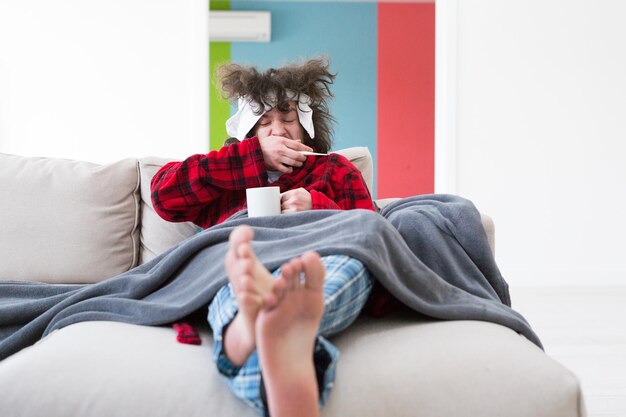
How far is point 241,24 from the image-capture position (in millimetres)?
6023

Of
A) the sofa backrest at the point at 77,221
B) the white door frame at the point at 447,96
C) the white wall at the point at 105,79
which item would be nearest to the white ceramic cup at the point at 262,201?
the sofa backrest at the point at 77,221

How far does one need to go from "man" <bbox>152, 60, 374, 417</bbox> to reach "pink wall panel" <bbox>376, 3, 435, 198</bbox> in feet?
13.6

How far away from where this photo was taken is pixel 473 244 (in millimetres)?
1444

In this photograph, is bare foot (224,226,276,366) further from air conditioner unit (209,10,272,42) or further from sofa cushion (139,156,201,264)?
air conditioner unit (209,10,272,42)

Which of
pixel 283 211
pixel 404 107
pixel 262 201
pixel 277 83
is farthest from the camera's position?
pixel 404 107

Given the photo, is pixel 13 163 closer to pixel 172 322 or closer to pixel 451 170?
pixel 172 322

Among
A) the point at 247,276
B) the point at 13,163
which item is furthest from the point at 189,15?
the point at 247,276

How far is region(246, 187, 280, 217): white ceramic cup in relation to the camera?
1.43 metres

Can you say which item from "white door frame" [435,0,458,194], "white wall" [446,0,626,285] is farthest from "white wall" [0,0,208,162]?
"white wall" [446,0,626,285]

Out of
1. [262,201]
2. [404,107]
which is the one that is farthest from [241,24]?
[262,201]

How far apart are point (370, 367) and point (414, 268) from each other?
247mm

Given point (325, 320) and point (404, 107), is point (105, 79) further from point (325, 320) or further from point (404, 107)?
point (325, 320)

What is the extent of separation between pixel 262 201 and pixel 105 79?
9.41ft

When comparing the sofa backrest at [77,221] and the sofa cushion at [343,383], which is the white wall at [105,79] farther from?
the sofa cushion at [343,383]
